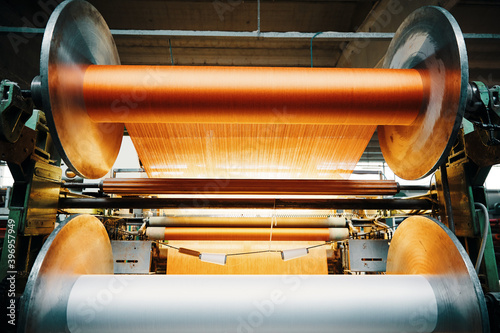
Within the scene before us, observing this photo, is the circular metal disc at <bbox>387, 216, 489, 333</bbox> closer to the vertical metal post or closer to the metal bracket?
the vertical metal post

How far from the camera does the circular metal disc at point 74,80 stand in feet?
3.12

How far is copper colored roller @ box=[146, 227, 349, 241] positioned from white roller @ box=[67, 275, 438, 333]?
131 centimetres

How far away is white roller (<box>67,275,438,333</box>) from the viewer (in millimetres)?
1063

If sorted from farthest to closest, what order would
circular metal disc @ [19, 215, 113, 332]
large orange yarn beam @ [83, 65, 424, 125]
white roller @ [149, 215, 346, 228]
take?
1. white roller @ [149, 215, 346, 228]
2. large orange yarn beam @ [83, 65, 424, 125]
3. circular metal disc @ [19, 215, 113, 332]

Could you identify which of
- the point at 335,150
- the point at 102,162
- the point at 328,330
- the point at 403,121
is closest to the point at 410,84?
the point at 403,121

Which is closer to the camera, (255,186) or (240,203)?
(255,186)

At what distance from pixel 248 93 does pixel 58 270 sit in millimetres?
863

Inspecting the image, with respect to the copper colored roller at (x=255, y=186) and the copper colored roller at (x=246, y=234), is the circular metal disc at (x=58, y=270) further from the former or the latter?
the copper colored roller at (x=246, y=234)

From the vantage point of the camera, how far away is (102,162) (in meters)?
1.35

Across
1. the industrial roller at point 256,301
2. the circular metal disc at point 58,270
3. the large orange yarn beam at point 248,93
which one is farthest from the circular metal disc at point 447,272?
the circular metal disc at point 58,270

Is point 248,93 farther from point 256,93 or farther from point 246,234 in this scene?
point 246,234

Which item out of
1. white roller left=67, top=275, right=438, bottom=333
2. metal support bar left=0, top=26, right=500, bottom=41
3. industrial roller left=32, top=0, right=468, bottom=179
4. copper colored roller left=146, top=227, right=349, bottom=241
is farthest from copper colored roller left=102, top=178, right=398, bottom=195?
metal support bar left=0, top=26, right=500, bottom=41

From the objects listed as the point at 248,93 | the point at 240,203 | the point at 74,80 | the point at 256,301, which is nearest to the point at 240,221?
the point at 240,203

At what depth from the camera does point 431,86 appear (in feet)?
3.76
